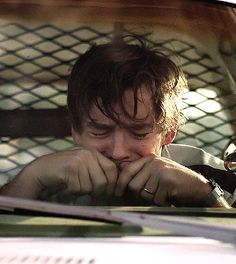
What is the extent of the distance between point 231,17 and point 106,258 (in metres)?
1.10

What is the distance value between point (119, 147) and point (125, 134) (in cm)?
5

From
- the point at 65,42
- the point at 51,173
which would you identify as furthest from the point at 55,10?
the point at 51,173

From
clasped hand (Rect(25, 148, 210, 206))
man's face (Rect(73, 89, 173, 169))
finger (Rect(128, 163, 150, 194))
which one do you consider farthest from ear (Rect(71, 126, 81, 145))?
finger (Rect(128, 163, 150, 194))

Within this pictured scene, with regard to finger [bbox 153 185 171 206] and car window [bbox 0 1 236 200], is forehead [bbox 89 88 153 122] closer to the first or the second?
car window [bbox 0 1 236 200]

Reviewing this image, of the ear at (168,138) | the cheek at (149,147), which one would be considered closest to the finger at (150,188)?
the cheek at (149,147)

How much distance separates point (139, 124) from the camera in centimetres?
274

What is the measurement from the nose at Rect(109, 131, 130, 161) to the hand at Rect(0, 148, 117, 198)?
0.04 metres

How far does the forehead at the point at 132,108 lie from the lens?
2725 millimetres

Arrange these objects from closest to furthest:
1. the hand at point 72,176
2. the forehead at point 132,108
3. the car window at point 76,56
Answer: the hand at point 72,176 < the forehead at point 132,108 < the car window at point 76,56

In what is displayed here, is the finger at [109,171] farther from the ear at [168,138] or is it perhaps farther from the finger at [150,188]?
the ear at [168,138]

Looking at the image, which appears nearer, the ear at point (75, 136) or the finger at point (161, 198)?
the finger at point (161, 198)

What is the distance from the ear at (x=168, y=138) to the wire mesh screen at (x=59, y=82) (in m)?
0.04

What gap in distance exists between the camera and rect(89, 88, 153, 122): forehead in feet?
8.94

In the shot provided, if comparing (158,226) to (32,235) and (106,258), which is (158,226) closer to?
(106,258)
